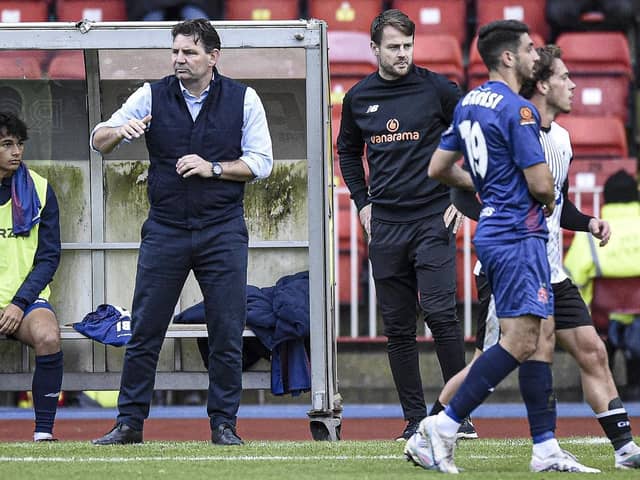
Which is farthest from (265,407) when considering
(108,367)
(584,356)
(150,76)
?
(584,356)

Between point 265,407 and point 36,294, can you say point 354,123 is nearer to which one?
point 36,294

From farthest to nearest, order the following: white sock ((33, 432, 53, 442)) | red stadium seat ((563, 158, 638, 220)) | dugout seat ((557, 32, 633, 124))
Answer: dugout seat ((557, 32, 633, 124)), red stadium seat ((563, 158, 638, 220)), white sock ((33, 432, 53, 442))

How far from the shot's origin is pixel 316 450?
605cm

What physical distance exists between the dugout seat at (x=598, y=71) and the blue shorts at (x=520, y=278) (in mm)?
6786

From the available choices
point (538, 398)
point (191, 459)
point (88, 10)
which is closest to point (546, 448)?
point (538, 398)

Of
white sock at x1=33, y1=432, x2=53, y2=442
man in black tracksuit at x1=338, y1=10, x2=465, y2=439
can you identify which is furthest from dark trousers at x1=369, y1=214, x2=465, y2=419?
white sock at x1=33, y1=432, x2=53, y2=442

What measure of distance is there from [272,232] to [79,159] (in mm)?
1148

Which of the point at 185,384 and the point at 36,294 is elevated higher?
the point at 36,294

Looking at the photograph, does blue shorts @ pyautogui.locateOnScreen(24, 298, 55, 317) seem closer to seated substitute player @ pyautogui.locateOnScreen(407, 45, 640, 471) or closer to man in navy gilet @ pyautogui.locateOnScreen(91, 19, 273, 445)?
man in navy gilet @ pyautogui.locateOnScreen(91, 19, 273, 445)

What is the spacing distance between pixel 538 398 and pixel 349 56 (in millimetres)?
6640

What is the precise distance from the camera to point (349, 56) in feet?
37.5

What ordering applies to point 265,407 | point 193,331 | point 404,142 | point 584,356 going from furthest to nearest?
point 265,407 → point 193,331 → point 404,142 → point 584,356

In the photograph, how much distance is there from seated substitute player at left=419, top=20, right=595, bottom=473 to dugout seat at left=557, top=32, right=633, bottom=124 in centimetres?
667

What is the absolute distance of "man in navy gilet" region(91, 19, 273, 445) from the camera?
6.31 meters
